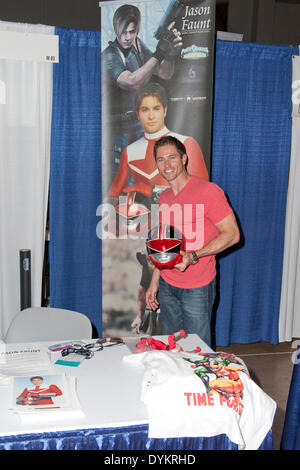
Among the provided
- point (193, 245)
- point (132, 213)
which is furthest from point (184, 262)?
point (132, 213)

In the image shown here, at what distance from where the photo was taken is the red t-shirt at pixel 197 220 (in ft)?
8.26

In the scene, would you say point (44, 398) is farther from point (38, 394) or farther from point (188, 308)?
point (188, 308)

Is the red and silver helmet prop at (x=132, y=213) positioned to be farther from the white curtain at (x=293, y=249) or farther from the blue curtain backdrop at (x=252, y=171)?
the white curtain at (x=293, y=249)

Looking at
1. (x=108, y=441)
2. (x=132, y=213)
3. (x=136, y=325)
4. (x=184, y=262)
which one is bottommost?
(x=136, y=325)

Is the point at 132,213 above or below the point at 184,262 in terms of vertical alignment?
above

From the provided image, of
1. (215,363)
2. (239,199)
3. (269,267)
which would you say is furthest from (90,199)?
(215,363)

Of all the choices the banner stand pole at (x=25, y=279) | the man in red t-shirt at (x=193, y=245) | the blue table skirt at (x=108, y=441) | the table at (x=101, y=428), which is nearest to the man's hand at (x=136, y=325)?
the man in red t-shirt at (x=193, y=245)

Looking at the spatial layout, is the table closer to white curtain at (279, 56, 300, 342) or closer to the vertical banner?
the vertical banner

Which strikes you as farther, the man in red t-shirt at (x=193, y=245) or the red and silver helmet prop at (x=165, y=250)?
the man in red t-shirt at (x=193, y=245)

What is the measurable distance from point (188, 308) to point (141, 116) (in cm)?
130

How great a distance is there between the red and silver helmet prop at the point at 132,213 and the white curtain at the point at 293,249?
49.5 inches

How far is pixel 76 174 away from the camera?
11.4 ft

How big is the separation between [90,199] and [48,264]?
0.61m

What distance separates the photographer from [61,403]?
1.54 meters
